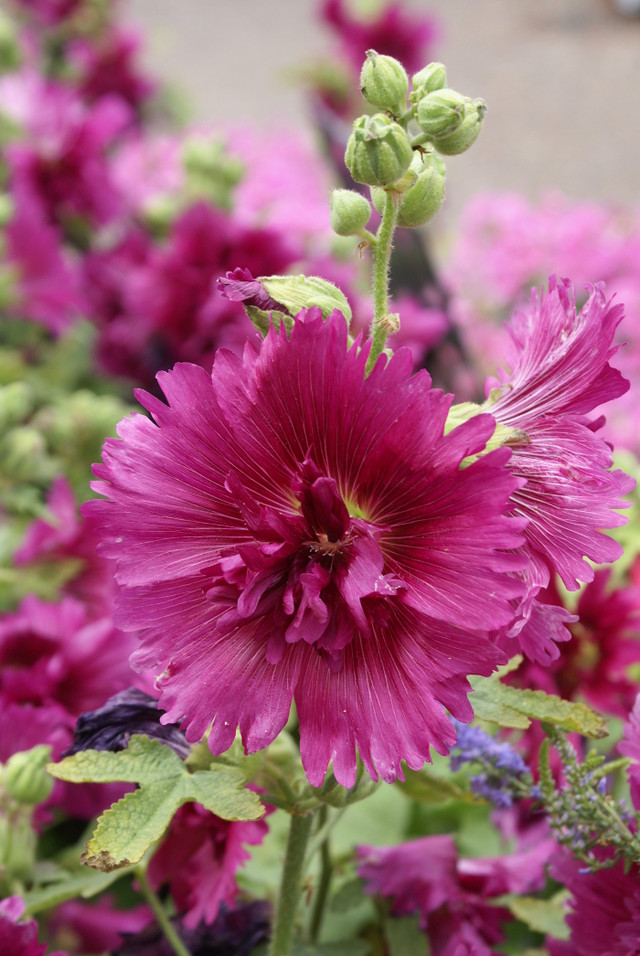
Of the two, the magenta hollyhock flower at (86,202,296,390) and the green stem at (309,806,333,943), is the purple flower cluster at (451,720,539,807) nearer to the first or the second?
the green stem at (309,806,333,943)

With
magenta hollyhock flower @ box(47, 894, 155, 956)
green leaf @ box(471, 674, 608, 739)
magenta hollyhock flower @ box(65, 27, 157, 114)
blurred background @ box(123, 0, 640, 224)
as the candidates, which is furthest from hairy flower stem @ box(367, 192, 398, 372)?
blurred background @ box(123, 0, 640, 224)

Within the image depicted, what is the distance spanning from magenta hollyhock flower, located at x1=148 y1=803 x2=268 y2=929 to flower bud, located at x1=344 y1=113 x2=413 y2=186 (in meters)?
0.29

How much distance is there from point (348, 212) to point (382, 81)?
49 mm

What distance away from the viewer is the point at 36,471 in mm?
→ 852

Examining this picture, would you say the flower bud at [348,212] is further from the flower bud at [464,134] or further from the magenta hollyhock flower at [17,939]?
the magenta hollyhock flower at [17,939]

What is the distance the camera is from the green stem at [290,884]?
0.40m

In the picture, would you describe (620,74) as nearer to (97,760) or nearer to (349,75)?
Result: (349,75)

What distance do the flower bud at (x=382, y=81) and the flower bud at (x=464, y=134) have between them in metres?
0.02

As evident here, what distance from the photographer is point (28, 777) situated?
0.47m

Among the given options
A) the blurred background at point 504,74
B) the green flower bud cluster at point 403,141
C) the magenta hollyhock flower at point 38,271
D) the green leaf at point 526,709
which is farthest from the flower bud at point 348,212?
the blurred background at point 504,74

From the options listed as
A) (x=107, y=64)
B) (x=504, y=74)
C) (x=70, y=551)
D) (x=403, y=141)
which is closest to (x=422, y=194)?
(x=403, y=141)

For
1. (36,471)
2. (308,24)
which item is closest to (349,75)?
(36,471)

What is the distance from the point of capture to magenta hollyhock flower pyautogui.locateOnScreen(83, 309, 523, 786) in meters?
0.32

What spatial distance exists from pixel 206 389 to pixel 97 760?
159 millimetres
